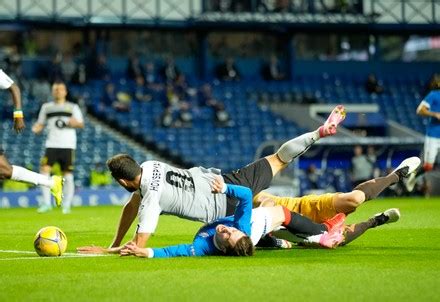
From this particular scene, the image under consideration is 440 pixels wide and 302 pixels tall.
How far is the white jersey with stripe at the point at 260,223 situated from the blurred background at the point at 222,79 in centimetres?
1865

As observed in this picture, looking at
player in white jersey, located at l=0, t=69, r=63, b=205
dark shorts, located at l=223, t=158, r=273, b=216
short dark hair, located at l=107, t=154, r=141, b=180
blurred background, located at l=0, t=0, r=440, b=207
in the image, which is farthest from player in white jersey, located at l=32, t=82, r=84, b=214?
short dark hair, located at l=107, t=154, r=141, b=180

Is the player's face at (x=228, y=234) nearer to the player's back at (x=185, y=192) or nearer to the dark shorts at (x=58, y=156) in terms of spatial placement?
the player's back at (x=185, y=192)

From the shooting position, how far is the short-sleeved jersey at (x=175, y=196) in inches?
435

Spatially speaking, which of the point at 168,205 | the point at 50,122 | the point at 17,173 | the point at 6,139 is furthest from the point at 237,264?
the point at 6,139

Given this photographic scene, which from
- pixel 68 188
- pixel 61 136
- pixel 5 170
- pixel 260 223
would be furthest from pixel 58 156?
pixel 260 223

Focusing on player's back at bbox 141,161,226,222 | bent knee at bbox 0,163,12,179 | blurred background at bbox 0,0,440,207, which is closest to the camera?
player's back at bbox 141,161,226,222

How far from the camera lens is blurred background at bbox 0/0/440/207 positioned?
3303 centimetres

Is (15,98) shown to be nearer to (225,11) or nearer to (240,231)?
(240,231)

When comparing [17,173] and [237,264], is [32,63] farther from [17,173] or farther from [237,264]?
[237,264]

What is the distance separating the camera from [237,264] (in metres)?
10.5

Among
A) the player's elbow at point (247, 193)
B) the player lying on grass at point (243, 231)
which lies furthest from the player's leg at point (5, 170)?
the player's elbow at point (247, 193)

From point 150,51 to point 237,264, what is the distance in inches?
1199

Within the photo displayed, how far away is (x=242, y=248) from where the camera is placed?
1104 centimetres

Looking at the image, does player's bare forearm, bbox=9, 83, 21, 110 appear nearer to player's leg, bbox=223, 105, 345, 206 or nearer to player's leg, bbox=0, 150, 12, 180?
player's leg, bbox=0, 150, 12, 180
